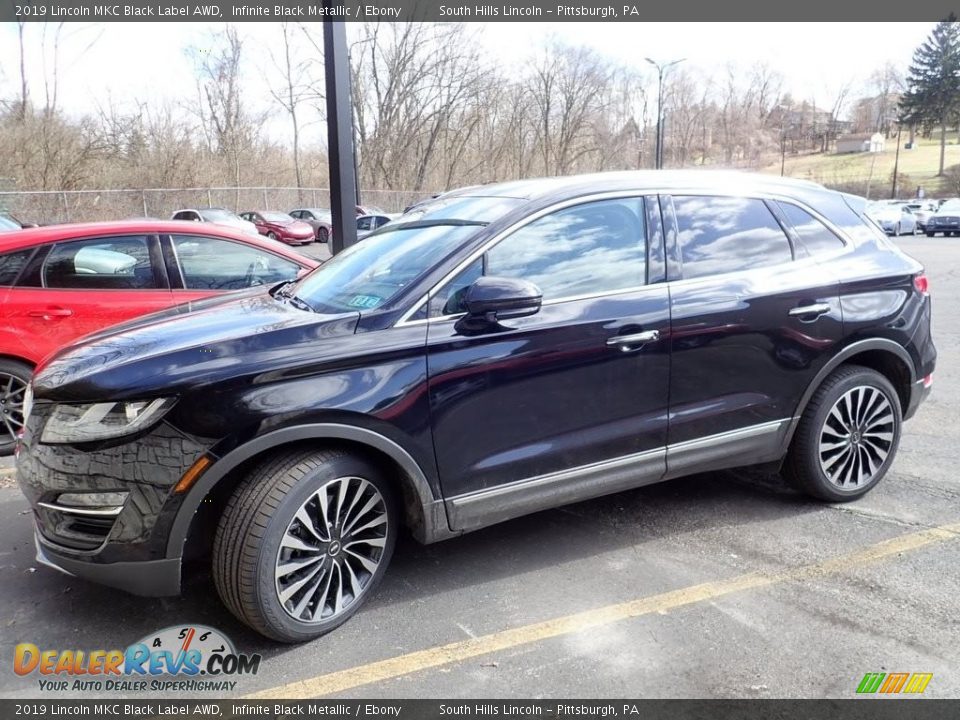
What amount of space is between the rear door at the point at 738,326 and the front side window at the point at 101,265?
157 inches

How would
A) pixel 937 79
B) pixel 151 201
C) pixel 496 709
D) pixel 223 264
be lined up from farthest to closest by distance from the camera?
pixel 937 79, pixel 151 201, pixel 223 264, pixel 496 709

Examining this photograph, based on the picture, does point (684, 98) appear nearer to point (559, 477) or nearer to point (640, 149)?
point (640, 149)

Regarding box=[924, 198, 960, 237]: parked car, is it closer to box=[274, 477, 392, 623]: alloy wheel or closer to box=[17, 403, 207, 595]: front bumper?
box=[274, 477, 392, 623]: alloy wheel

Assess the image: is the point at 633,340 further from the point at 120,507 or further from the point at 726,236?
the point at 120,507

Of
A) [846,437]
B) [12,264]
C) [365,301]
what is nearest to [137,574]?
[365,301]

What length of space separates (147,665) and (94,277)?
351 centimetres

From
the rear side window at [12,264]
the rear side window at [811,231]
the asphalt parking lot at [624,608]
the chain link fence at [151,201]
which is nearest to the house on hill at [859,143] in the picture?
the chain link fence at [151,201]

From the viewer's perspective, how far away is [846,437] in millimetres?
4059

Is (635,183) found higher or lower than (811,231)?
higher

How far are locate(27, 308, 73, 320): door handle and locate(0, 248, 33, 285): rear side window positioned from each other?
270 millimetres

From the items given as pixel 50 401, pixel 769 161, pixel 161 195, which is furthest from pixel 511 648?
pixel 769 161

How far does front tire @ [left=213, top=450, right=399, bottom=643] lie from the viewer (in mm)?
2693

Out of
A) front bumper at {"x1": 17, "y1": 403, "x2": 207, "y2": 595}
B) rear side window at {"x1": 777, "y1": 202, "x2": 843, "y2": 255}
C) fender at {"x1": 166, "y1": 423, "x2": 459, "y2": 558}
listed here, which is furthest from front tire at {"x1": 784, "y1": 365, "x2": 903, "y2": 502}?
front bumper at {"x1": 17, "y1": 403, "x2": 207, "y2": 595}

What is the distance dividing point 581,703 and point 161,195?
3503 cm
